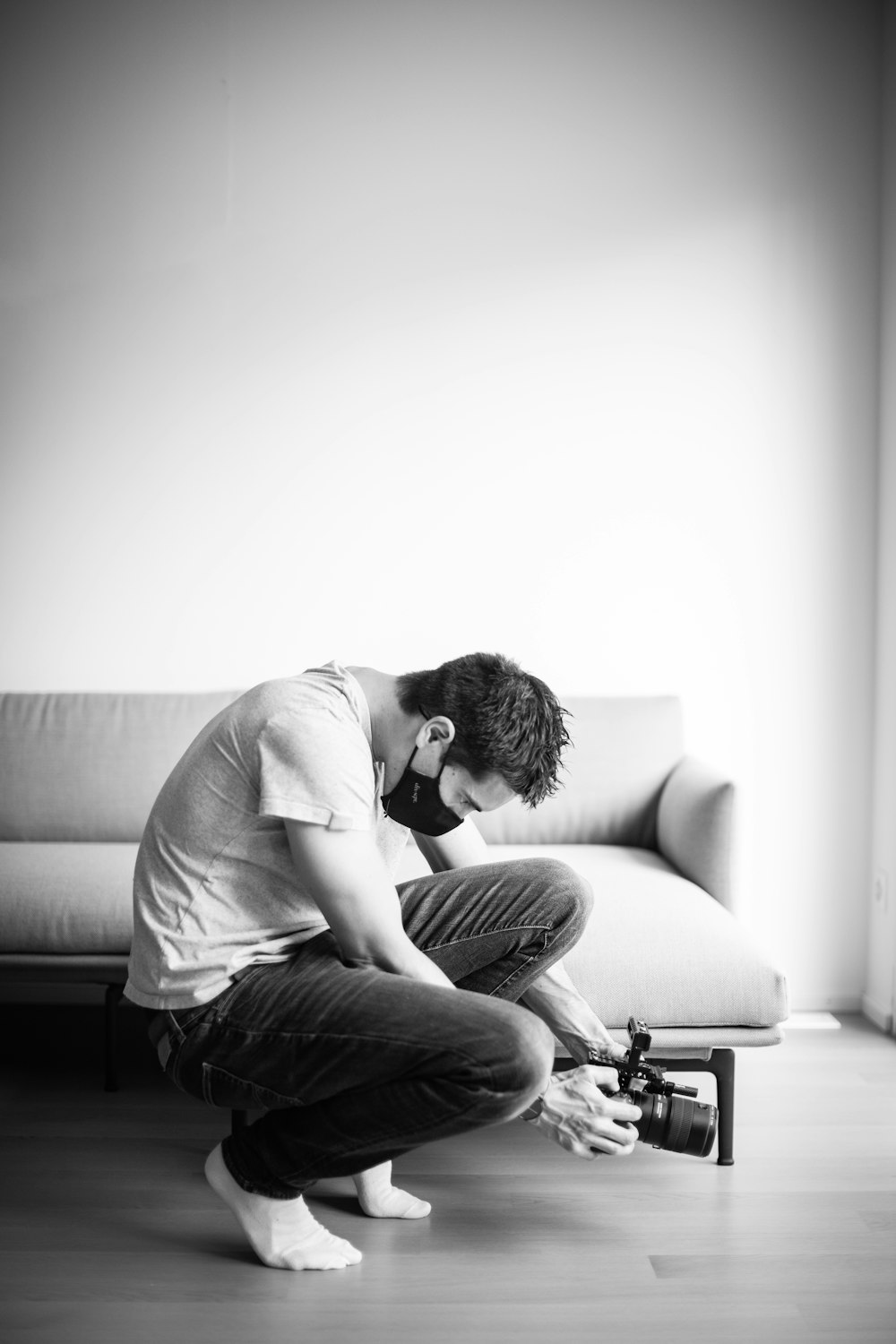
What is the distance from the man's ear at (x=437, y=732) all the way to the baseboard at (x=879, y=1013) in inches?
67.8

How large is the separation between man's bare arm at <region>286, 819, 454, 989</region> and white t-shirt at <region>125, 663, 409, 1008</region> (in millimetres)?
41

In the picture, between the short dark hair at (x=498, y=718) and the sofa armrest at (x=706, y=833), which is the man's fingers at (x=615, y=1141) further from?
the sofa armrest at (x=706, y=833)

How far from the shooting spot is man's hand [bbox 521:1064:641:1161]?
156 cm

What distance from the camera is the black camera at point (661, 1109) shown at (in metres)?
1.65

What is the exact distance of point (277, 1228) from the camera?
160 cm

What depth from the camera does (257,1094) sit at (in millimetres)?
1546

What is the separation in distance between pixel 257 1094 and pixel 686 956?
79 centimetres

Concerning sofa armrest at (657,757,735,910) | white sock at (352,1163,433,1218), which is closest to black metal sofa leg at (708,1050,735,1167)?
sofa armrest at (657,757,735,910)

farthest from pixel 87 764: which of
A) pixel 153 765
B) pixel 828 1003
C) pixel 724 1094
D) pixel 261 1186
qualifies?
pixel 828 1003

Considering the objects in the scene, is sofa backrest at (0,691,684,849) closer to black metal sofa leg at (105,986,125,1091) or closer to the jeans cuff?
black metal sofa leg at (105,986,125,1091)

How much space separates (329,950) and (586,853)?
3.52ft

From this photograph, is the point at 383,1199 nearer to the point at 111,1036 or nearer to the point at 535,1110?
the point at 535,1110

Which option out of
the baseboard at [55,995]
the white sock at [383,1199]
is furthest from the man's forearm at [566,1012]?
the baseboard at [55,995]

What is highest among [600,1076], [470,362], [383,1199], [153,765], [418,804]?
[470,362]
